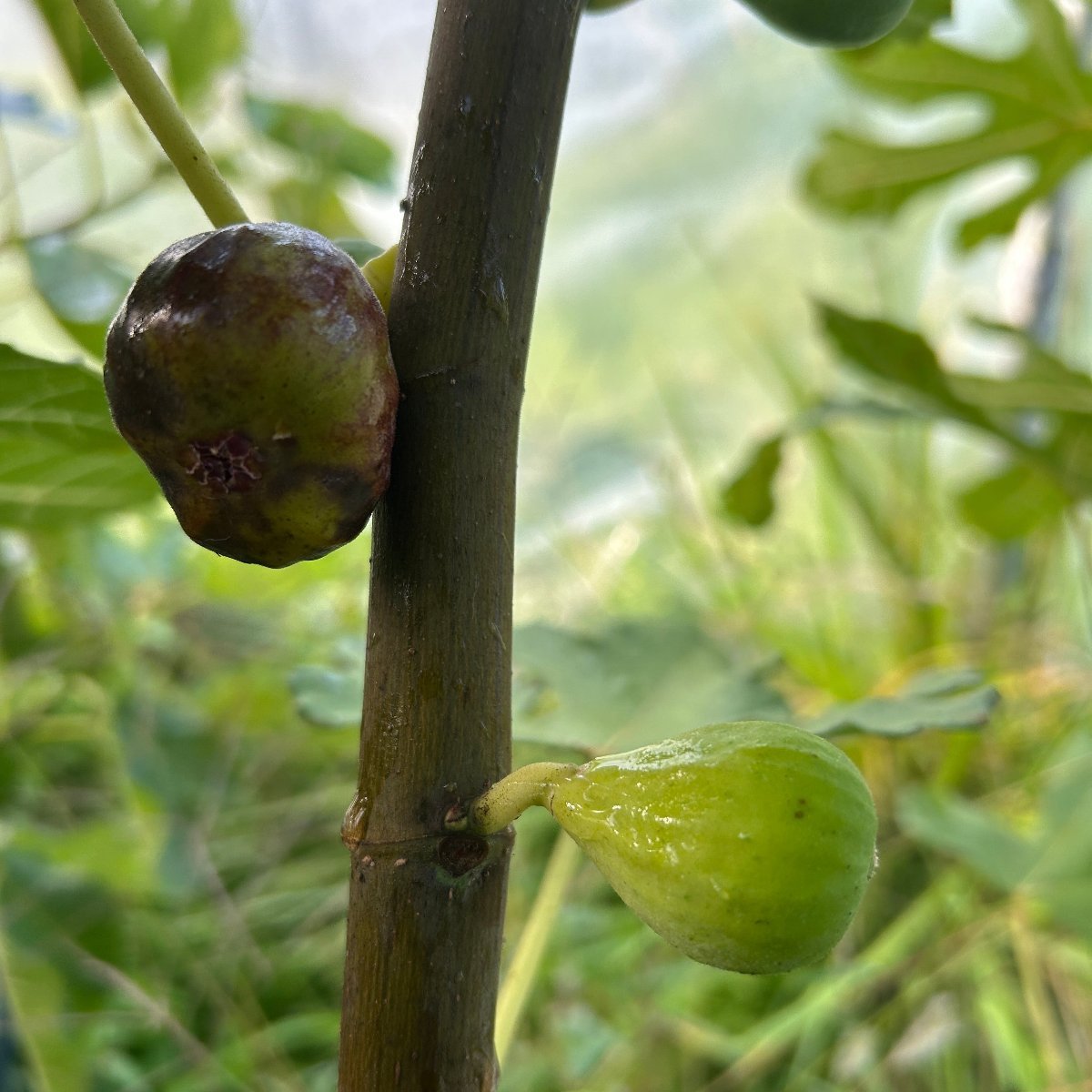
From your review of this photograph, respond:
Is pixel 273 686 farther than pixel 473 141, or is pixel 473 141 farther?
pixel 273 686

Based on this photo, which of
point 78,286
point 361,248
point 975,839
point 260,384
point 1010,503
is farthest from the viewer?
point 1010,503

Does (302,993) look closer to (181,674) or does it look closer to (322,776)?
(322,776)

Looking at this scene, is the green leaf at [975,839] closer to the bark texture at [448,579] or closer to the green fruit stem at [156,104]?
the bark texture at [448,579]

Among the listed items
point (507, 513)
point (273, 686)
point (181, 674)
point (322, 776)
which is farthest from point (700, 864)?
point (181, 674)

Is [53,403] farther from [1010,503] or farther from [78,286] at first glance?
[1010,503]

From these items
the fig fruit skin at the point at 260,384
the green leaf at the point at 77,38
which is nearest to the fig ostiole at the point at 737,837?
the fig fruit skin at the point at 260,384

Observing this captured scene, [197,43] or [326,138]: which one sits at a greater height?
[326,138]

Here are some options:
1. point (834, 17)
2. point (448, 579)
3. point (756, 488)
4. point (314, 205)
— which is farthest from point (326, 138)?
point (448, 579)
